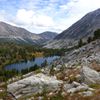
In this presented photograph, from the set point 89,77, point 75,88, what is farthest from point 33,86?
point 89,77

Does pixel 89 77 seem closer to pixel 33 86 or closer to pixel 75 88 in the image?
pixel 75 88

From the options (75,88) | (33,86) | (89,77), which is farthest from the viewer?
(89,77)

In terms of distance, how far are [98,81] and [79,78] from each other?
343 cm

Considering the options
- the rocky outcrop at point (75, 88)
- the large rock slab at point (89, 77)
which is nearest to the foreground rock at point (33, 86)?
the rocky outcrop at point (75, 88)

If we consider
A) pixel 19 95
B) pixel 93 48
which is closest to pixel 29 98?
pixel 19 95

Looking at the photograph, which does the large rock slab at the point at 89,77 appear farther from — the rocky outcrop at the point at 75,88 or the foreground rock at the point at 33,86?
the foreground rock at the point at 33,86

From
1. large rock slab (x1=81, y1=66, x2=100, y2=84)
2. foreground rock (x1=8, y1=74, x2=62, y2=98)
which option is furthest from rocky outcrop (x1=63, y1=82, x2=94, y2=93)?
large rock slab (x1=81, y1=66, x2=100, y2=84)

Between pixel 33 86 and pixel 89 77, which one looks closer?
pixel 33 86

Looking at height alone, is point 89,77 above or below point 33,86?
above

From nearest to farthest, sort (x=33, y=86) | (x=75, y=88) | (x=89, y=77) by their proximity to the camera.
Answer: (x=75, y=88) < (x=33, y=86) < (x=89, y=77)

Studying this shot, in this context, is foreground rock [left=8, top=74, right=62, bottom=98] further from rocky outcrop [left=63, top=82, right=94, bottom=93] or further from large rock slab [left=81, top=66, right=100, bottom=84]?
large rock slab [left=81, top=66, right=100, bottom=84]

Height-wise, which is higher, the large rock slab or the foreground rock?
the large rock slab

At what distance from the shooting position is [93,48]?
10494 cm

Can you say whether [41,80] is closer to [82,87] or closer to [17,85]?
[17,85]
